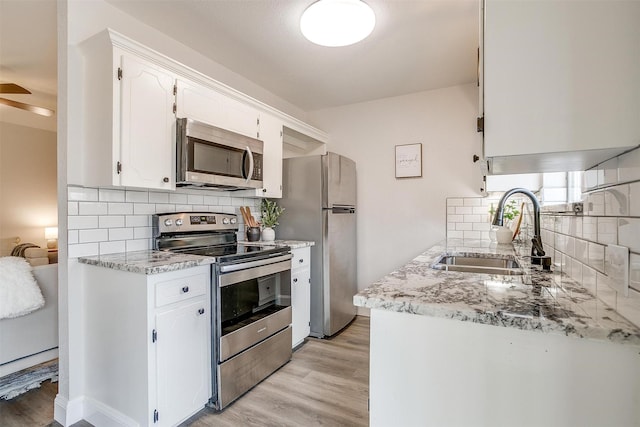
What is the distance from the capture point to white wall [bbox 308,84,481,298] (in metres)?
3.12

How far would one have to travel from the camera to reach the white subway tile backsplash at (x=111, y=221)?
1852 millimetres

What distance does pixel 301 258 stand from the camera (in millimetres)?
2766

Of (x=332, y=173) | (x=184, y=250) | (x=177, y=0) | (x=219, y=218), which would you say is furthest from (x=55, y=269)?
(x=332, y=173)

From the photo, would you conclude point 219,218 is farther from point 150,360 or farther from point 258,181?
point 150,360

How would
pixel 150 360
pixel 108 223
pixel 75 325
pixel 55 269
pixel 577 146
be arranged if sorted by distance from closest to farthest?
1. pixel 577 146
2. pixel 150 360
3. pixel 75 325
4. pixel 108 223
5. pixel 55 269

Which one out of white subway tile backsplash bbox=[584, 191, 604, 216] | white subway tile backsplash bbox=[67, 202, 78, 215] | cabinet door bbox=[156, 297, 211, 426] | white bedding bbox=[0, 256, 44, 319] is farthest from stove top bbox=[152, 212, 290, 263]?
white subway tile backsplash bbox=[584, 191, 604, 216]

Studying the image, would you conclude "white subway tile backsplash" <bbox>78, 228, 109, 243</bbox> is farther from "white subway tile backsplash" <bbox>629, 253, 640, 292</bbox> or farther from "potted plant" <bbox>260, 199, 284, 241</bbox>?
"white subway tile backsplash" <bbox>629, 253, 640, 292</bbox>

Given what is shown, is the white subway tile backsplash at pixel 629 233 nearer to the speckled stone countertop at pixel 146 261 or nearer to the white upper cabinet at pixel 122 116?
the speckled stone countertop at pixel 146 261

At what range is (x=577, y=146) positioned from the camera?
0.74 m

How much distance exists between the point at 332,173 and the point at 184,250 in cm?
149

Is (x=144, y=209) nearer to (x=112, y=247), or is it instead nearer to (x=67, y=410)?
(x=112, y=247)

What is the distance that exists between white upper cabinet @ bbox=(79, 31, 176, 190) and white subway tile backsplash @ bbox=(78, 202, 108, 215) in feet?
0.43

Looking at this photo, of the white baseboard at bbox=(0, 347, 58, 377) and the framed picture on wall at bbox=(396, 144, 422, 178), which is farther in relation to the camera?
the framed picture on wall at bbox=(396, 144, 422, 178)

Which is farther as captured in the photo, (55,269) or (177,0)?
(55,269)
